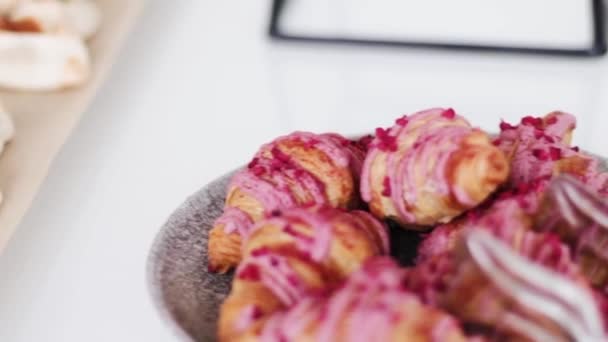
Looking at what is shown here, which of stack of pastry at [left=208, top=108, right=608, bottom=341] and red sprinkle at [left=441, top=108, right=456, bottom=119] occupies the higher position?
red sprinkle at [left=441, top=108, right=456, bottom=119]

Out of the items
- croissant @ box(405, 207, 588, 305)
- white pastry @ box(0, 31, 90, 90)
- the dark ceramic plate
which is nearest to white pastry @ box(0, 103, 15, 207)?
white pastry @ box(0, 31, 90, 90)

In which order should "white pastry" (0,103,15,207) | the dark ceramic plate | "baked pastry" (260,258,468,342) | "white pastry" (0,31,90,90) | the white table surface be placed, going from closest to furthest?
"baked pastry" (260,258,468,342), the dark ceramic plate, the white table surface, "white pastry" (0,103,15,207), "white pastry" (0,31,90,90)

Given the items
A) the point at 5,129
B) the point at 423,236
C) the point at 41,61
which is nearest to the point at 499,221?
the point at 423,236

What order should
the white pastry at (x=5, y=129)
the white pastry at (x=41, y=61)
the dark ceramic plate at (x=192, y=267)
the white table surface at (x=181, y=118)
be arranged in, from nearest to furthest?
the dark ceramic plate at (x=192, y=267) → the white table surface at (x=181, y=118) → the white pastry at (x=5, y=129) → the white pastry at (x=41, y=61)

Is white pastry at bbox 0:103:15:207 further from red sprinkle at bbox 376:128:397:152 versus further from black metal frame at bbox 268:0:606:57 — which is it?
red sprinkle at bbox 376:128:397:152

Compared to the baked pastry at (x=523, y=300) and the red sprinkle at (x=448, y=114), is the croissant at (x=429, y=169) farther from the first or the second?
the baked pastry at (x=523, y=300)

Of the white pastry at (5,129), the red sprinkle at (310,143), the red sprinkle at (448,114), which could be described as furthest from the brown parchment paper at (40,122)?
the red sprinkle at (448,114)

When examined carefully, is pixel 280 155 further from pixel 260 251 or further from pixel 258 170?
pixel 260 251
